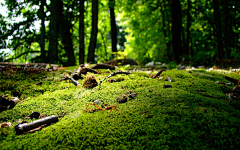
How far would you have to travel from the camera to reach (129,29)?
68.7ft

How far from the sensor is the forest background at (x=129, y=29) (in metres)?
8.48

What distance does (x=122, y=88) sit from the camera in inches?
126

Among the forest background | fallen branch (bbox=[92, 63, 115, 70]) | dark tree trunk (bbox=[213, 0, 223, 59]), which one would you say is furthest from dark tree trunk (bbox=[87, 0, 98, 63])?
dark tree trunk (bbox=[213, 0, 223, 59])

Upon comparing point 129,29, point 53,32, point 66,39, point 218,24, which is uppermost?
point 129,29

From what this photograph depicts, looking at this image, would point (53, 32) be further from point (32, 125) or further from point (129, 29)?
point (129, 29)

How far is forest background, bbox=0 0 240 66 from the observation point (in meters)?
8.48

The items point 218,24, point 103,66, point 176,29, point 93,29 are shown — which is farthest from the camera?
point 218,24

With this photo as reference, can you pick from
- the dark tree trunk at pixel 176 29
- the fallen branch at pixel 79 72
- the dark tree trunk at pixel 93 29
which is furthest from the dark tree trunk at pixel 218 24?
the fallen branch at pixel 79 72

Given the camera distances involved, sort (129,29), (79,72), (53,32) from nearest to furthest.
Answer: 1. (79,72)
2. (53,32)
3. (129,29)

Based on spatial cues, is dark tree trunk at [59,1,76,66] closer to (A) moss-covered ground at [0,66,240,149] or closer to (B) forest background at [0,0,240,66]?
(B) forest background at [0,0,240,66]

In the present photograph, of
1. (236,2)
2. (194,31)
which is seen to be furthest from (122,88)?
(194,31)

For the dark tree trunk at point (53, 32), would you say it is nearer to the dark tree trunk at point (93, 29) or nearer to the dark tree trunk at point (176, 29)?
the dark tree trunk at point (93, 29)

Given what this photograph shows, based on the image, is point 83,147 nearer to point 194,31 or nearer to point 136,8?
point 136,8

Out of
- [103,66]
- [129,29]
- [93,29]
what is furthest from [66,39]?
[103,66]
